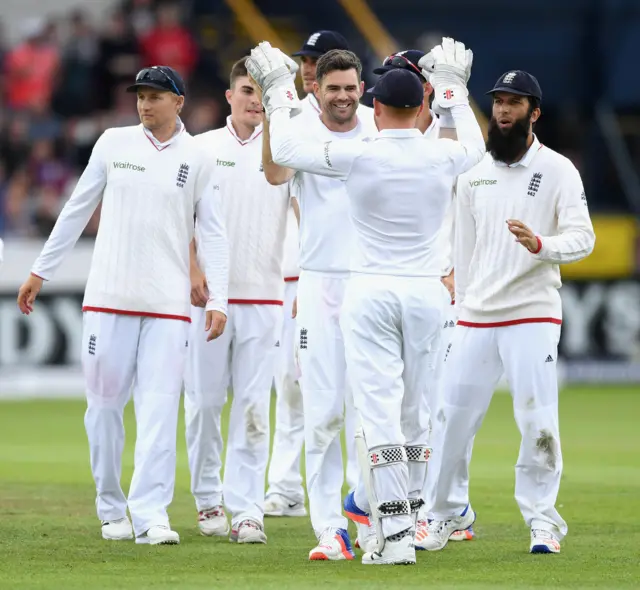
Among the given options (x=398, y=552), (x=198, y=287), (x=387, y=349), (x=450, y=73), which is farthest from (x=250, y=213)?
(x=398, y=552)

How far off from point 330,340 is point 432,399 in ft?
→ 3.77

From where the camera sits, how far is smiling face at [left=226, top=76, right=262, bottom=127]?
32.3 feet

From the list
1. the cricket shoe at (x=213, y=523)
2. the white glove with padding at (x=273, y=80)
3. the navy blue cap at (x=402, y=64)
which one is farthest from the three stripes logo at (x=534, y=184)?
the cricket shoe at (x=213, y=523)

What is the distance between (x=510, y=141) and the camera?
346 inches

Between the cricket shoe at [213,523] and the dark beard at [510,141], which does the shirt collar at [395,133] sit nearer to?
the dark beard at [510,141]

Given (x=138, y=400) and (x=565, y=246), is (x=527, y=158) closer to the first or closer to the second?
(x=565, y=246)

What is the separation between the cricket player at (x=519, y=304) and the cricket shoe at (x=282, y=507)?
1.84 m

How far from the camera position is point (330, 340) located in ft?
28.1

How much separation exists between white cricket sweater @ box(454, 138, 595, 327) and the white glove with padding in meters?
1.30

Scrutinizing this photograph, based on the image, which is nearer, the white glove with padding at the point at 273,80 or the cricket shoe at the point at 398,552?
the cricket shoe at the point at 398,552

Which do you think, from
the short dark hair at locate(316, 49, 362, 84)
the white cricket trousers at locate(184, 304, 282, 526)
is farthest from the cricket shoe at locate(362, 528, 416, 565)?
the short dark hair at locate(316, 49, 362, 84)

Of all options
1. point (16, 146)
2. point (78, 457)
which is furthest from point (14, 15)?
point (78, 457)

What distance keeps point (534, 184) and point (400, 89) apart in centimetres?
119

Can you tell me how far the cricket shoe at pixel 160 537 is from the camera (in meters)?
8.86
